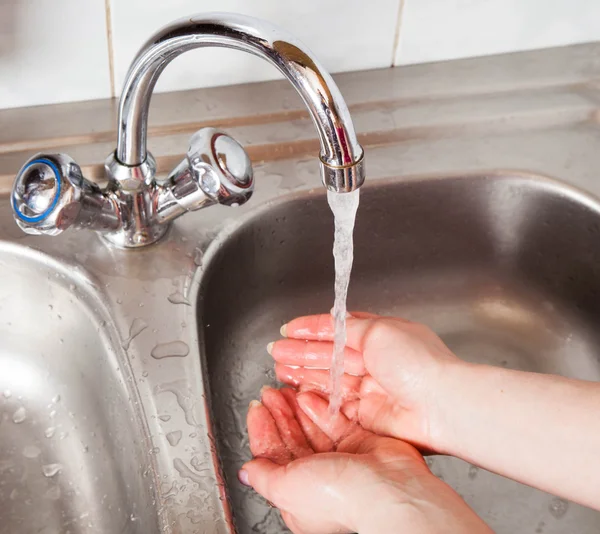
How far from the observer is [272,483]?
0.60 metres

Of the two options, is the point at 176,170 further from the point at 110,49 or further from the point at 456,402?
the point at 456,402

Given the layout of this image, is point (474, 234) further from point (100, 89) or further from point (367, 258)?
point (100, 89)

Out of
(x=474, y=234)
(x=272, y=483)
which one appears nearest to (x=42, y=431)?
(x=272, y=483)

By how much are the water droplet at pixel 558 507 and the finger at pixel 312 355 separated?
229mm

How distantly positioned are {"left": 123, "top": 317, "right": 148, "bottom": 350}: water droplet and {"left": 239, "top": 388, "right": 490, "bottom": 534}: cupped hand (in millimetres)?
127

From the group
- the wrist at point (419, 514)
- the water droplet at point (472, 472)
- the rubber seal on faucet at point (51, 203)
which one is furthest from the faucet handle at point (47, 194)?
the water droplet at point (472, 472)

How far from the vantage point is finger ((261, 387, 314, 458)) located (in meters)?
0.66

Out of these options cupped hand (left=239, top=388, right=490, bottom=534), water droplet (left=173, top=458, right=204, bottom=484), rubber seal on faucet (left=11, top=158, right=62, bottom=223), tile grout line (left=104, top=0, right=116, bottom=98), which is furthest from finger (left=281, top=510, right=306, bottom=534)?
tile grout line (left=104, top=0, right=116, bottom=98)

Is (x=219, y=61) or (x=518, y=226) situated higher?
(x=219, y=61)

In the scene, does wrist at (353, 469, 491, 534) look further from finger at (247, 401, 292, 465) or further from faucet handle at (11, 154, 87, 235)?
faucet handle at (11, 154, 87, 235)

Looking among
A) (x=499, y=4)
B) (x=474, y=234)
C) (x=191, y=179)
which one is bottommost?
(x=474, y=234)

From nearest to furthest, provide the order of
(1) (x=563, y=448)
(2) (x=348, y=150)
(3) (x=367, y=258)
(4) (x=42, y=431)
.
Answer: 1. (2) (x=348, y=150)
2. (1) (x=563, y=448)
3. (4) (x=42, y=431)
4. (3) (x=367, y=258)

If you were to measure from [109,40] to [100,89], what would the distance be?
6cm

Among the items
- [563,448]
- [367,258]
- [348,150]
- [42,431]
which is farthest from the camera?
[367,258]
